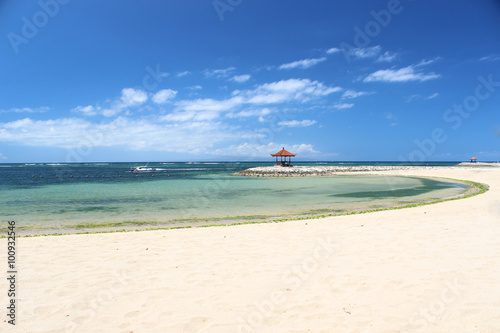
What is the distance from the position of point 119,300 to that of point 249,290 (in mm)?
2139

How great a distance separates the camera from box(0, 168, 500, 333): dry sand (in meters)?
3.72

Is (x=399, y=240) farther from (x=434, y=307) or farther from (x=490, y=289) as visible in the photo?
(x=434, y=307)

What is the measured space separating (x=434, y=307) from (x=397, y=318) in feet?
2.42

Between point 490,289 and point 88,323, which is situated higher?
point 490,289

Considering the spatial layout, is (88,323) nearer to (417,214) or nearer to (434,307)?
(434,307)

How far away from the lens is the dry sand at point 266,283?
3723 mm

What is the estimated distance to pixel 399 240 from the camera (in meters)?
7.51

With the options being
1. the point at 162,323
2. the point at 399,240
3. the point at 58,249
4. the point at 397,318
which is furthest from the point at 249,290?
the point at 58,249

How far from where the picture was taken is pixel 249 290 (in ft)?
15.3

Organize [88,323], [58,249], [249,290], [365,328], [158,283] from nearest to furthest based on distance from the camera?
[365,328] < [88,323] < [249,290] < [158,283] < [58,249]

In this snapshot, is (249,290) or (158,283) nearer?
(249,290)

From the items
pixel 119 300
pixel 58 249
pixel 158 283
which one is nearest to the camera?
pixel 119 300

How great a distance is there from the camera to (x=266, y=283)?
16.3 ft

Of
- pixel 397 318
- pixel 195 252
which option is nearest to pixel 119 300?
pixel 195 252
